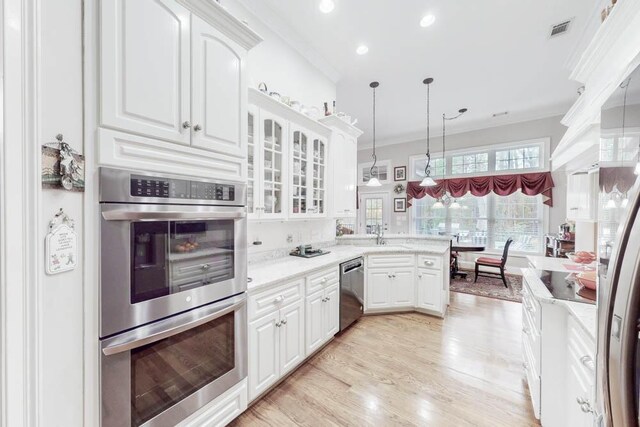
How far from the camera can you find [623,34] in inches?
59.4

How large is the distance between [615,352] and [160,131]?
1719 millimetres

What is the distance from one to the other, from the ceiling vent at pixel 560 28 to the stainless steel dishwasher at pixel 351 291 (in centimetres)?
350

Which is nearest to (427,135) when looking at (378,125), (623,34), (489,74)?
(378,125)

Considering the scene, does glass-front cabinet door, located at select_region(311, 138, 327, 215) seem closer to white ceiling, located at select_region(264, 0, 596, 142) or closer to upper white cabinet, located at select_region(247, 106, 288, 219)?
upper white cabinet, located at select_region(247, 106, 288, 219)

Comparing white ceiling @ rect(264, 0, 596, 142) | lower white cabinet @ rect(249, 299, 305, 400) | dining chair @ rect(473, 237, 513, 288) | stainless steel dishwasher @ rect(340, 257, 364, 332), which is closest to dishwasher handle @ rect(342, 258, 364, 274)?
stainless steel dishwasher @ rect(340, 257, 364, 332)

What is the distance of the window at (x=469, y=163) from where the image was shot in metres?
6.07

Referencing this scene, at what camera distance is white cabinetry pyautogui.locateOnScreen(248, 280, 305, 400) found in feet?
5.82

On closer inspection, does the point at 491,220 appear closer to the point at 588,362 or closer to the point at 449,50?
the point at 449,50

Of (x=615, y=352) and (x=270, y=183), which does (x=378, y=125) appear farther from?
(x=615, y=352)

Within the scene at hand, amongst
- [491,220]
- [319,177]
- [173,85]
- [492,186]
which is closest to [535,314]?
[319,177]

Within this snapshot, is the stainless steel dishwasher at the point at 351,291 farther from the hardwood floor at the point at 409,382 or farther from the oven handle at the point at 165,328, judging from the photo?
the oven handle at the point at 165,328

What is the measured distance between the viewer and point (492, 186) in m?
5.78

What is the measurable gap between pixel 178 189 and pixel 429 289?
323cm

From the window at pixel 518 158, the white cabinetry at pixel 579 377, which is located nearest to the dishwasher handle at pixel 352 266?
the white cabinetry at pixel 579 377
